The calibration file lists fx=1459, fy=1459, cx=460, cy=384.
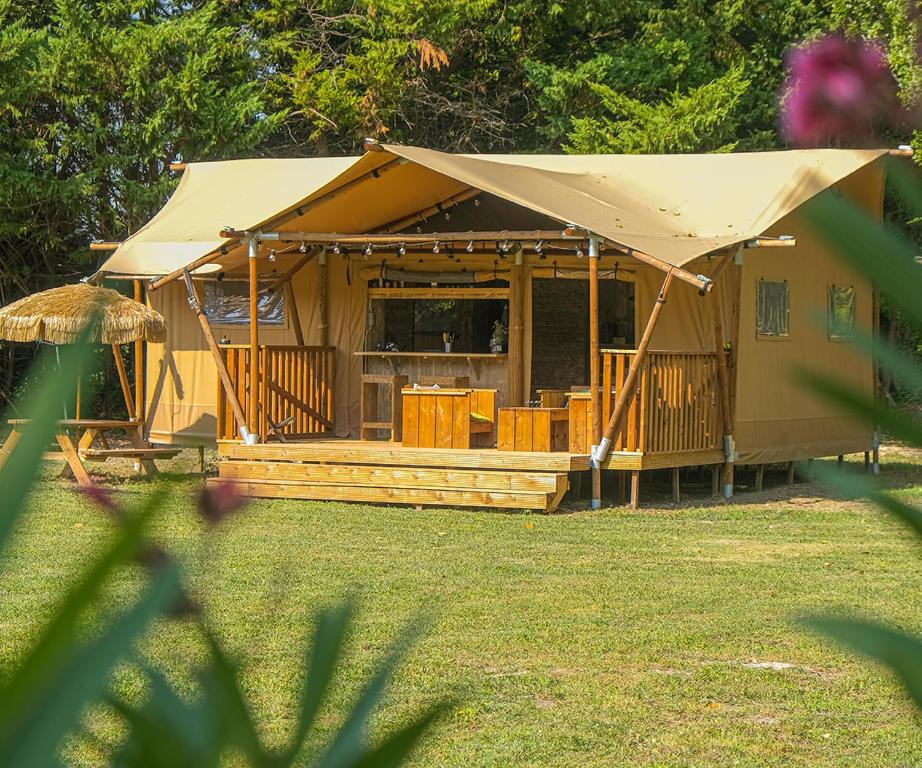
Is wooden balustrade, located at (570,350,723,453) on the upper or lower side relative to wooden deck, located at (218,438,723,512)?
upper

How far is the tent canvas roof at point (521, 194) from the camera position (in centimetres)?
1125

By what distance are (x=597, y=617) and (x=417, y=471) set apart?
4541 mm

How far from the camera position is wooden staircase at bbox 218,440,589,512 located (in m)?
10.9

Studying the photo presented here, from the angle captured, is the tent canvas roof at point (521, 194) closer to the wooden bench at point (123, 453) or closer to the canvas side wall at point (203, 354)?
the canvas side wall at point (203, 354)

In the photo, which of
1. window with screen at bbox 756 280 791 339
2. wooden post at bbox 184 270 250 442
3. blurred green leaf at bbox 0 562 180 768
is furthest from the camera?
window with screen at bbox 756 280 791 339

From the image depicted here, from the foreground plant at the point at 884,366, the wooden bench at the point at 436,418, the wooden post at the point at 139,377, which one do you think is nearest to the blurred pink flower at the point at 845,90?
the foreground plant at the point at 884,366

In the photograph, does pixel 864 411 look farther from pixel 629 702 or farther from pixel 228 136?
pixel 228 136

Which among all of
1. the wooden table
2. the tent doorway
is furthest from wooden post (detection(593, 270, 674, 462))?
the tent doorway

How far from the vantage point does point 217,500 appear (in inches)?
17.5

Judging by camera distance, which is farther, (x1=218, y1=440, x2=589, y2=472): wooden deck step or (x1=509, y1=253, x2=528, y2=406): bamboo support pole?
(x1=509, y1=253, x2=528, y2=406): bamboo support pole

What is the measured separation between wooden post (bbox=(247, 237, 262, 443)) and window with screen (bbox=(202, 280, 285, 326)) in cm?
232

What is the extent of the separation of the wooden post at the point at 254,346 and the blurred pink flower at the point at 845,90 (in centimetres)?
1138

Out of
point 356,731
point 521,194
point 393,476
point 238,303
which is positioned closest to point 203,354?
point 238,303

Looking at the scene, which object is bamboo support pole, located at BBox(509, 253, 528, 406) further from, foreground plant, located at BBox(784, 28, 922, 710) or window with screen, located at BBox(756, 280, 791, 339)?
foreground plant, located at BBox(784, 28, 922, 710)
